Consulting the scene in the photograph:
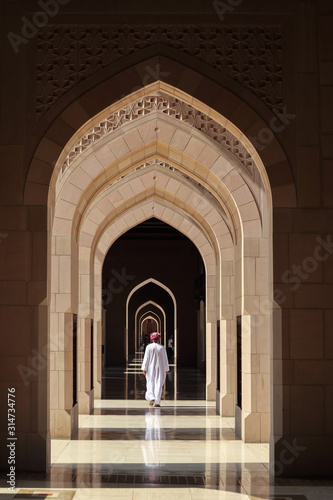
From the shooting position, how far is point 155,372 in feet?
39.7

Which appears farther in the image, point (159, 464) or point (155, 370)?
point (155, 370)

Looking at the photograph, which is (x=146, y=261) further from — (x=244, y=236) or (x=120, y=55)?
(x=120, y=55)

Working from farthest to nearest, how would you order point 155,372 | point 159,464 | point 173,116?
1. point 155,372
2. point 173,116
3. point 159,464

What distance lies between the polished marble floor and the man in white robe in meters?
0.79

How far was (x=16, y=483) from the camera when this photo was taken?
573 centimetres

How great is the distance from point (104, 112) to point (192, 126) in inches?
95.3

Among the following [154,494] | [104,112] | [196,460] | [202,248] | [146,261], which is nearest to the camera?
[154,494]

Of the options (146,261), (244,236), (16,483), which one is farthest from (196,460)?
(146,261)
